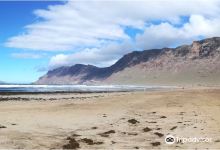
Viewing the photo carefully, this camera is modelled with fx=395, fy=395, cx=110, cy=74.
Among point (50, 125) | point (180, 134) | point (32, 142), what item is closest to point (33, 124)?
point (50, 125)

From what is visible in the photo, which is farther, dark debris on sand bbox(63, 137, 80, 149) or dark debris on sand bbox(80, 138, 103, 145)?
dark debris on sand bbox(80, 138, 103, 145)

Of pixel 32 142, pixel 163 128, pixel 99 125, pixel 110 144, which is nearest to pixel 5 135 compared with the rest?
pixel 32 142

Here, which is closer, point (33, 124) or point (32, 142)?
point (32, 142)

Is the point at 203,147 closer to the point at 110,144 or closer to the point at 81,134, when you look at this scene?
the point at 110,144

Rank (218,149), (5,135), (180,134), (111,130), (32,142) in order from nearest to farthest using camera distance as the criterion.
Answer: (218,149) → (32,142) → (5,135) → (180,134) → (111,130)

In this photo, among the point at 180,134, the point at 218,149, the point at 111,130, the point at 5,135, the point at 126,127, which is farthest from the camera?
the point at 126,127

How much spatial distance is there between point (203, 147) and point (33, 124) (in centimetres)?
851

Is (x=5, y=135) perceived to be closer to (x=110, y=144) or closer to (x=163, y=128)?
(x=110, y=144)

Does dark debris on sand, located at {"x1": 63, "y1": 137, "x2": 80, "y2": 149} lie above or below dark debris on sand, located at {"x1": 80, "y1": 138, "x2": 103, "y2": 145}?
above

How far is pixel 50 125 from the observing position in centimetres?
1770

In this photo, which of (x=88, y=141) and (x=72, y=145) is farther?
(x=88, y=141)

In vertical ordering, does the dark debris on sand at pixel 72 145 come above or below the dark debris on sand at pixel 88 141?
above

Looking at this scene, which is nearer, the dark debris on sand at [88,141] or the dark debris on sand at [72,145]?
the dark debris on sand at [72,145]

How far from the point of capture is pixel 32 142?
1252cm
